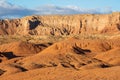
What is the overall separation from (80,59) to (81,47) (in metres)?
22.4

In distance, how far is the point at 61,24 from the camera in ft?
573

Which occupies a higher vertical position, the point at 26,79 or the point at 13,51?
the point at 26,79

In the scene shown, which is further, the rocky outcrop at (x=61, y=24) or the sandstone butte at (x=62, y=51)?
the rocky outcrop at (x=61, y=24)

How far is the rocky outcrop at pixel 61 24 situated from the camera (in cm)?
16088

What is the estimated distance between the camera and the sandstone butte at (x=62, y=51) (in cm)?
3269

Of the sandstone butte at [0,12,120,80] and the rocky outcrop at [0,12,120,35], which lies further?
the rocky outcrop at [0,12,120,35]

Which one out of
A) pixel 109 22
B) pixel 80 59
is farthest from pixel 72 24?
pixel 80 59

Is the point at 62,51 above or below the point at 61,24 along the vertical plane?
above

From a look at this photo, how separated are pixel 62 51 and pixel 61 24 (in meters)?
106

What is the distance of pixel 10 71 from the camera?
38844 millimetres

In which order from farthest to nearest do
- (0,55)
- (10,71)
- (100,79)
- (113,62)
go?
(0,55), (113,62), (10,71), (100,79)

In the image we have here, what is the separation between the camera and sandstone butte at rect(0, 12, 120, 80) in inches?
1287

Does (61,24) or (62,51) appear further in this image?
(61,24)

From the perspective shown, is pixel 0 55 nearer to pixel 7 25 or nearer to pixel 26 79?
pixel 26 79
